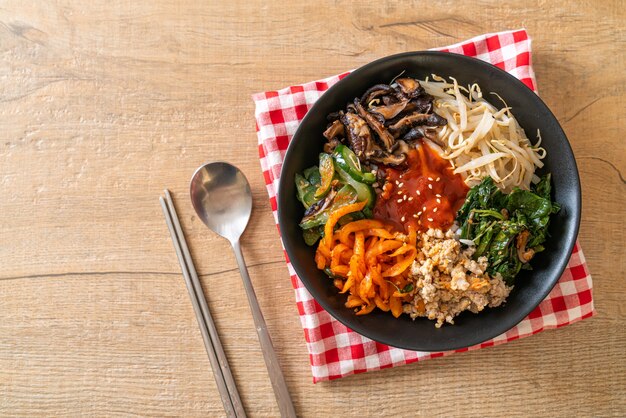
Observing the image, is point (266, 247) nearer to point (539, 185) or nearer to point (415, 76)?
point (415, 76)

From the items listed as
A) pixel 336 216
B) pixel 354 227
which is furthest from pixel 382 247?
pixel 336 216

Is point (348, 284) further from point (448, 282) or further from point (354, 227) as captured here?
point (448, 282)

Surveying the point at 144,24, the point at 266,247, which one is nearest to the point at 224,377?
the point at 266,247

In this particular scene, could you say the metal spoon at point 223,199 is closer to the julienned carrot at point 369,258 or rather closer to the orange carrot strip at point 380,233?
the julienned carrot at point 369,258

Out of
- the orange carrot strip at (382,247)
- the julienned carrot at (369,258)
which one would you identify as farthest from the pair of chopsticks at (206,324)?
the orange carrot strip at (382,247)

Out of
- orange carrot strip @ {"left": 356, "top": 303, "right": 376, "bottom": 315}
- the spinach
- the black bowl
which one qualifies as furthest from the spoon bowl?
the spinach

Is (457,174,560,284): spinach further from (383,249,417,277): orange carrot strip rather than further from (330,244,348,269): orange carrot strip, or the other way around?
(330,244,348,269): orange carrot strip
